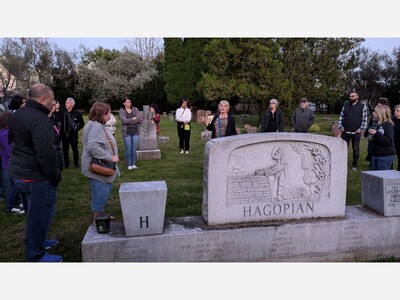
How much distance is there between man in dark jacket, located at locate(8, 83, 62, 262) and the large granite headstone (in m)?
1.79

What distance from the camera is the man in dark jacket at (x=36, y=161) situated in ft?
11.2

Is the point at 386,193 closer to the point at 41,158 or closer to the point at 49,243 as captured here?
the point at 41,158

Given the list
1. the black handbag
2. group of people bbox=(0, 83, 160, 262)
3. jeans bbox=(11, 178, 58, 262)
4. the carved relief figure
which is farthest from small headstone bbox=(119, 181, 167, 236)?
the carved relief figure

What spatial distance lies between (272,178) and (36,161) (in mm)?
2773

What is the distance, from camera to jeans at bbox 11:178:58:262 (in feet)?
11.8

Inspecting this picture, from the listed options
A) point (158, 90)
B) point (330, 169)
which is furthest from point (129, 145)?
point (158, 90)

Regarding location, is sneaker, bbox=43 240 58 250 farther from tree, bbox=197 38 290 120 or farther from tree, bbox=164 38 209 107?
tree, bbox=164 38 209 107

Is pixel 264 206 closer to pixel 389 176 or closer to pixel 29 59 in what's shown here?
pixel 389 176

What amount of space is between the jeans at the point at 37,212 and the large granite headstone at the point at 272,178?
1822 millimetres

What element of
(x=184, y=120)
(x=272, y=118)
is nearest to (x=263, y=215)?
(x=272, y=118)

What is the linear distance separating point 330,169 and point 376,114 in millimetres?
2063

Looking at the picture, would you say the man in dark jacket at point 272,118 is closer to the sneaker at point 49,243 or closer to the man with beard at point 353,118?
the man with beard at point 353,118

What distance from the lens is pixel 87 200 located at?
630 cm

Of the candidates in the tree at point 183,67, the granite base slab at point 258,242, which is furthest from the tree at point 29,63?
the granite base slab at point 258,242
